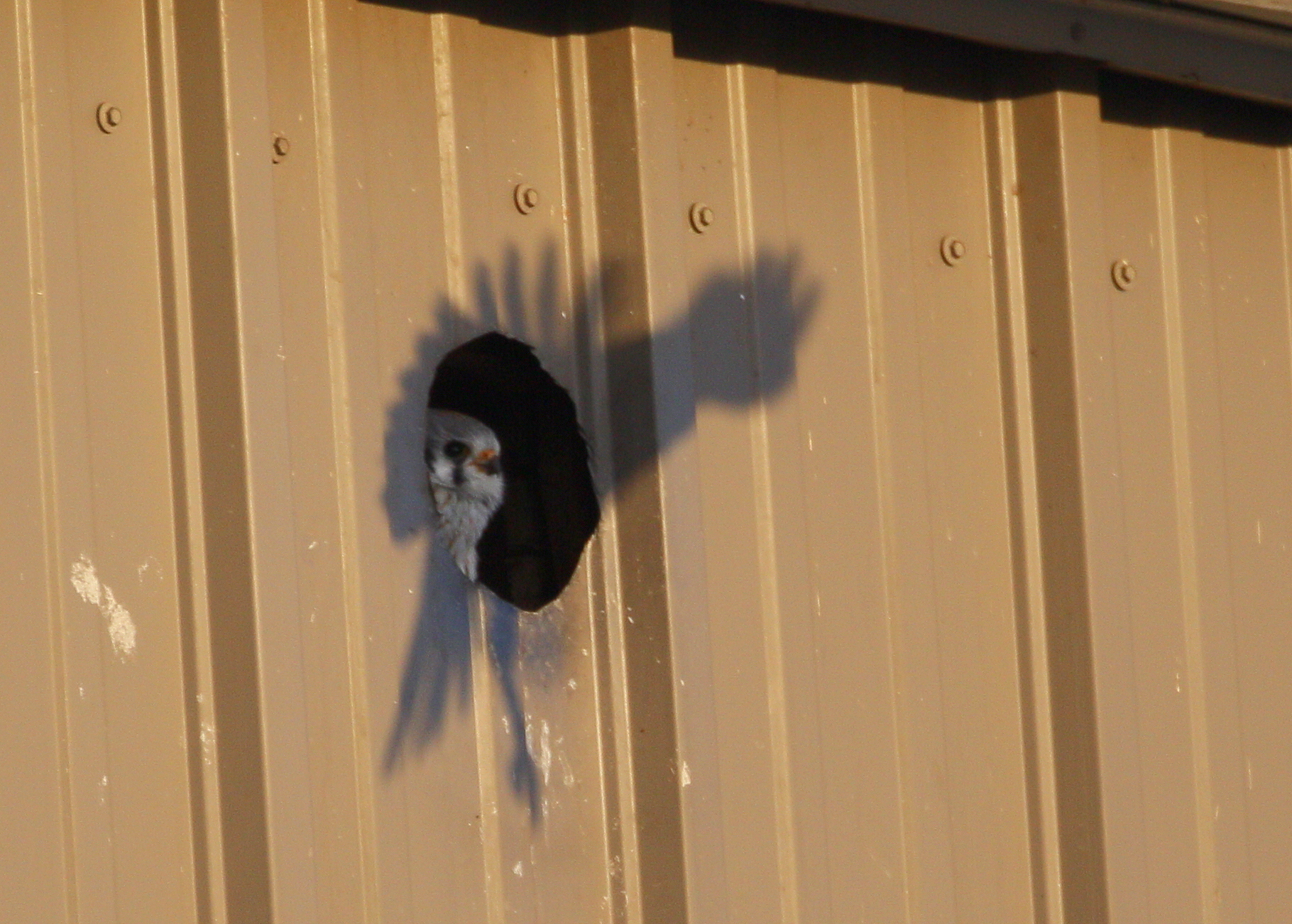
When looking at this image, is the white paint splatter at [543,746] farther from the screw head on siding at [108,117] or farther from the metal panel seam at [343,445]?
the screw head on siding at [108,117]

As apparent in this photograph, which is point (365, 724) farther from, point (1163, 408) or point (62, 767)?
point (1163, 408)

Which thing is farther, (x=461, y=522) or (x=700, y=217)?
(x=700, y=217)

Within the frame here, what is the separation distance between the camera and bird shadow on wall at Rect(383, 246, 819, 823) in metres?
3.16

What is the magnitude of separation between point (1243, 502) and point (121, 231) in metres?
2.67

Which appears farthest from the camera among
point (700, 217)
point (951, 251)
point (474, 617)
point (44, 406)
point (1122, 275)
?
point (1122, 275)

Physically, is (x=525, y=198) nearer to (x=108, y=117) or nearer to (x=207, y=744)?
(x=108, y=117)

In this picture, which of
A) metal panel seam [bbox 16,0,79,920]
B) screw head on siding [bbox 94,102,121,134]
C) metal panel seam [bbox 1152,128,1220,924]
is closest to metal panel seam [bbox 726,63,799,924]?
metal panel seam [bbox 1152,128,1220,924]

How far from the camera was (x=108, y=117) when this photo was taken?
2.90 meters

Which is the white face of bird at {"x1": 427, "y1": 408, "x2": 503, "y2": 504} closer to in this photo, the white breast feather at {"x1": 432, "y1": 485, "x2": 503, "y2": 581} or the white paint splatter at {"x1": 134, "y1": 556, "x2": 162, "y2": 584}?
the white breast feather at {"x1": 432, "y1": 485, "x2": 503, "y2": 581}

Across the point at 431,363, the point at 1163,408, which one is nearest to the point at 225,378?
the point at 431,363

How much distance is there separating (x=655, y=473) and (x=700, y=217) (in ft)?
1.75

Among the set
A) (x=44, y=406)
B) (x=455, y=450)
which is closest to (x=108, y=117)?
(x=44, y=406)

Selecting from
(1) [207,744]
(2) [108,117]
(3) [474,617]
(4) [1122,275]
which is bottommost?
(1) [207,744]

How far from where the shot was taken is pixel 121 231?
2908mm
